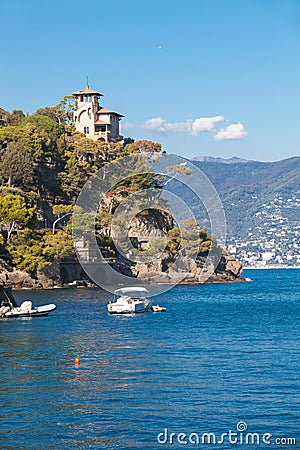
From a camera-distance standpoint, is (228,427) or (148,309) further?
(148,309)

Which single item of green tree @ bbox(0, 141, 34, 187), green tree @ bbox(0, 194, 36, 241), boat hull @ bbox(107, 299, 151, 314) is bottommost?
boat hull @ bbox(107, 299, 151, 314)

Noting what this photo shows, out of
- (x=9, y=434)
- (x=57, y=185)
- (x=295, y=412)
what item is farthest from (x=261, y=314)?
(x=57, y=185)

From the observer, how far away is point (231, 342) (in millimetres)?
37312

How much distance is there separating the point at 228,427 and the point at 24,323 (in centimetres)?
2570

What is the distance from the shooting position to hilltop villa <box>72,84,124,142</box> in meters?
110

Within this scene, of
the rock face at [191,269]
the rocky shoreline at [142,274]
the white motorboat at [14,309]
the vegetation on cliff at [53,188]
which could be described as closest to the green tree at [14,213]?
the vegetation on cliff at [53,188]

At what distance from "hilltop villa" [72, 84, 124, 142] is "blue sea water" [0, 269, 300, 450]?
64411 millimetres

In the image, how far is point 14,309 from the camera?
4747 centimetres

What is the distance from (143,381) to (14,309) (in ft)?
72.9

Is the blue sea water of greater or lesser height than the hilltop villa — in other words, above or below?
below

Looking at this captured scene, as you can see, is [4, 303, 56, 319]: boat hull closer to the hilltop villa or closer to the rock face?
the rock face

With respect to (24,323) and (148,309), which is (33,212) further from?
(24,323)

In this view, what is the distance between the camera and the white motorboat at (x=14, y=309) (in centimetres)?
4703

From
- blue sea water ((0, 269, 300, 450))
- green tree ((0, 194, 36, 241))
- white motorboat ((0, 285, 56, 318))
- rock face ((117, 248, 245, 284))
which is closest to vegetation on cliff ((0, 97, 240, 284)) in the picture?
green tree ((0, 194, 36, 241))
